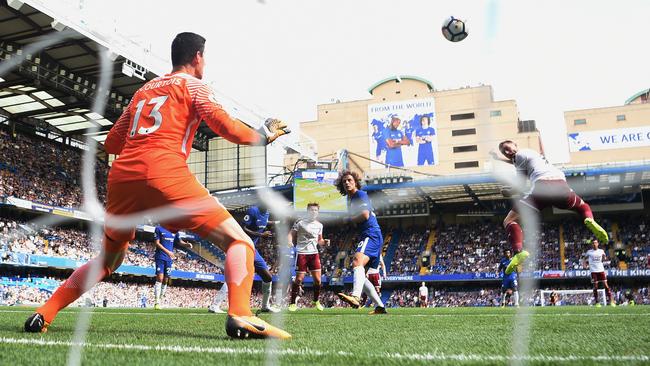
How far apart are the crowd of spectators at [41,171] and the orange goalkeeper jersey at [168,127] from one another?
24.1 m

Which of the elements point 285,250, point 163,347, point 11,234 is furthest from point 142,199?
point 11,234

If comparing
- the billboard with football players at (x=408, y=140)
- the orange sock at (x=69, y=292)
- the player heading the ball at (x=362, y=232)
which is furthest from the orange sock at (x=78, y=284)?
the billboard with football players at (x=408, y=140)

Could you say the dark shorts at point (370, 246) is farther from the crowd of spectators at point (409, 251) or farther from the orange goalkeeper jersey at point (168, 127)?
the crowd of spectators at point (409, 251)

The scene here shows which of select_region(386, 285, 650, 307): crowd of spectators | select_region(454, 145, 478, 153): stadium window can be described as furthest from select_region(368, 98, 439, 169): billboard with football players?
select_region(386, 285, 650, 307): crowd of spectators

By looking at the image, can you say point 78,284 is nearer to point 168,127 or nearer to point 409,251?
point 168,127

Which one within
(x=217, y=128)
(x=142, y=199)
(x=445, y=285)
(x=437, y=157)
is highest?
(x=437, y=157)

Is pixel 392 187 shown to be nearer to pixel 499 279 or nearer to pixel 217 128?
pixel 499 279

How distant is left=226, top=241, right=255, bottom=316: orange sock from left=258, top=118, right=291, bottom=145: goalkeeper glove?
2.50 ft

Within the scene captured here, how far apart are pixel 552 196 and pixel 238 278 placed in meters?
5.03

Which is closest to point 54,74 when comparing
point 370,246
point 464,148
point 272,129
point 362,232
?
point 362,232

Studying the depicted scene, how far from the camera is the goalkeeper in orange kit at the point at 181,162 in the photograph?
3.04 meters

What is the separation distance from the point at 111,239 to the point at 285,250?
218 centimetres

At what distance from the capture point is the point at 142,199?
3.08 metres

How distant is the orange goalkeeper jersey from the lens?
3.05m
